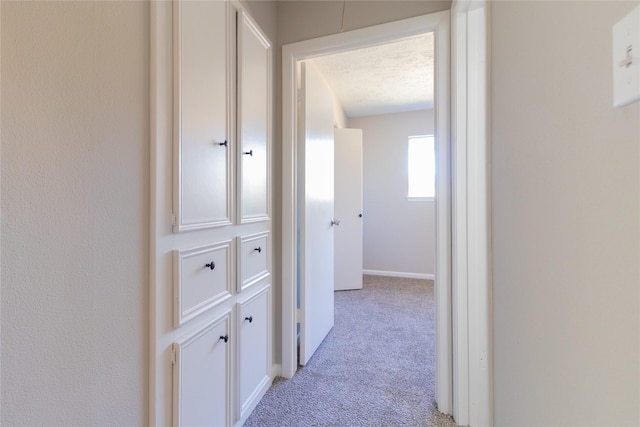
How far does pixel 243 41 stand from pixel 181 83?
0.58 meters

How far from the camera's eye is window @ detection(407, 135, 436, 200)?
163 inches

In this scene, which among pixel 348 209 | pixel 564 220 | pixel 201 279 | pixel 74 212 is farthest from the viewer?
pixel 348 209

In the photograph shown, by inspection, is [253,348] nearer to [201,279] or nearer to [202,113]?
[201,279]

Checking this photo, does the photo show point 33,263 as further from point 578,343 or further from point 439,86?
point 439,86

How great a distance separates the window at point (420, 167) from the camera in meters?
4.13

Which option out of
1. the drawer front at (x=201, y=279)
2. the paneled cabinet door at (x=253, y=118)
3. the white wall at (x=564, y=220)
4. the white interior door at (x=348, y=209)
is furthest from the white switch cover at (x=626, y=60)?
the white interior door at (x=348, y=209)

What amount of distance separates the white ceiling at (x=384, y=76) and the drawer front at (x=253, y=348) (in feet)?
6.12

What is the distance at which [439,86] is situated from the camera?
1.45 meters

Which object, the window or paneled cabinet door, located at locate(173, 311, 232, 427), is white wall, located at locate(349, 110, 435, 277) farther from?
paneled cabinet door, located at locate(173, 311, 232, 427)

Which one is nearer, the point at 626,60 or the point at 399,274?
the point at 626,60

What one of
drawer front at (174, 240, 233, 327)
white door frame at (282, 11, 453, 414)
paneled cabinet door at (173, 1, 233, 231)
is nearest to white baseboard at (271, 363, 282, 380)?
white door frame at (282, 11, 453, 414)

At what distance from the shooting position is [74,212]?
27.2 inches

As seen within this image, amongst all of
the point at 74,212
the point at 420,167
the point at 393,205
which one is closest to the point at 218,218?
the point at 74,212

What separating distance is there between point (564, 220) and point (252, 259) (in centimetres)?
127
